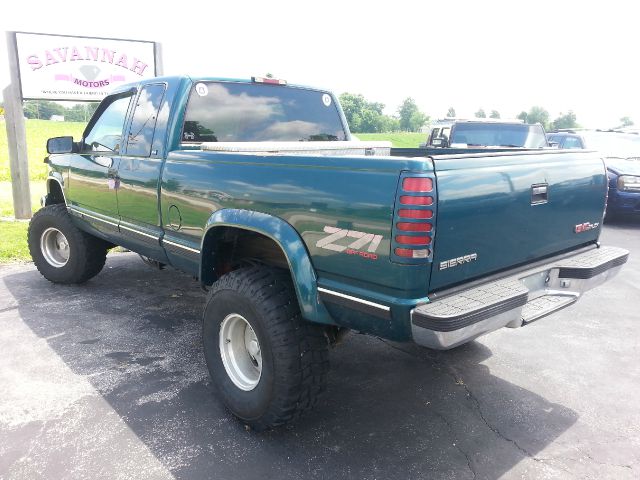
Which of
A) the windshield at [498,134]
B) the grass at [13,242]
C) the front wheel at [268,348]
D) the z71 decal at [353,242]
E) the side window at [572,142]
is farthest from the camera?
the side window at [572,142]

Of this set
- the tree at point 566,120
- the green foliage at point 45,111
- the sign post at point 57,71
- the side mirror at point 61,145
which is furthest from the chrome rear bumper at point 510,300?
the tree at point 566,120

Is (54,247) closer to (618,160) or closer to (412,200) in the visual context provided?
(412,200)

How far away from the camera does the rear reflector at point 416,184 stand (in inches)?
88.9

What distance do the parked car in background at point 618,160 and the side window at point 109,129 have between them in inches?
283

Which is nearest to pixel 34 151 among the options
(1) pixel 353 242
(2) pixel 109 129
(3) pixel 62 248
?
(3) pixel 62 248

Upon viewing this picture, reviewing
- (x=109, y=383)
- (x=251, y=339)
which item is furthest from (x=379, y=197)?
(x=109, y=383)

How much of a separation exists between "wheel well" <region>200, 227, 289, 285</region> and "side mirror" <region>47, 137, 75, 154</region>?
7.68 ft

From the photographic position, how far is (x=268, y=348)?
2.77 metres

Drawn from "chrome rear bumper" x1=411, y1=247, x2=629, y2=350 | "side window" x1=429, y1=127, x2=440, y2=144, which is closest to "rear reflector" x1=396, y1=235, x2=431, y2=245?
"chrome rear bumper" x1=411, y1=247, x2=629, y2=350

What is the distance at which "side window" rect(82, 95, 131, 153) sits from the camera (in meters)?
4.40

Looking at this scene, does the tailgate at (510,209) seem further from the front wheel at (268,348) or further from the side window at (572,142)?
the side window at (572,142)

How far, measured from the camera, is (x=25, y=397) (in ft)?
10.8

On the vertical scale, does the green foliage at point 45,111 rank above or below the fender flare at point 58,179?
below

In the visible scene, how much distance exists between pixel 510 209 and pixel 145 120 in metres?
2.79
